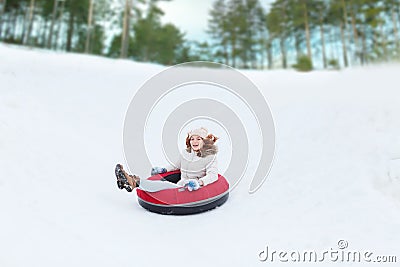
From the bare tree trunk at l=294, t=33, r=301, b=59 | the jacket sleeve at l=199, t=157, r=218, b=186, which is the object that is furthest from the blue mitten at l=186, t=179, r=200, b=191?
the bare tree trunk at l=294, t=33, r=301, b=59

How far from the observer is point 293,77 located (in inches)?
405

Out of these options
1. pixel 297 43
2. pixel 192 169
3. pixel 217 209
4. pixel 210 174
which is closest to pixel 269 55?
pixel 297 43

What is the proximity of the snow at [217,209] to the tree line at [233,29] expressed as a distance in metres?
14.5

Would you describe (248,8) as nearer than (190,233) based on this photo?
No

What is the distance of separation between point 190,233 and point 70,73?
24.3 ft

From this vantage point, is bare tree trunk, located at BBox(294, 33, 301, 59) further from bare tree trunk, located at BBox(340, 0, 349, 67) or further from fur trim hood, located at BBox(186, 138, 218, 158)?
fur trim hood, located at BBox(186, 138, 218, 158)

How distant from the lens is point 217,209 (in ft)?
11.9

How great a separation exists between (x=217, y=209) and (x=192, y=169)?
2.24 ft

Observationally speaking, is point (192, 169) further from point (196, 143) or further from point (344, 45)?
point (344, 45)

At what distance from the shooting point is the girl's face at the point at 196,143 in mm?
4031

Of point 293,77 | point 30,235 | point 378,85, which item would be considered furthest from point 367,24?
point 30,235

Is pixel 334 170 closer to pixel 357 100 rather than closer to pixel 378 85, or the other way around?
pixel 357 100

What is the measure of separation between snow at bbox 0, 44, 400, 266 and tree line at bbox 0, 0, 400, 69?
14494 mm

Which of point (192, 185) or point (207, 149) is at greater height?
point (207, 149)
